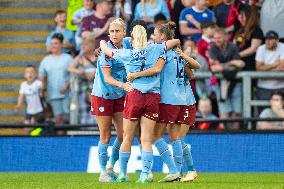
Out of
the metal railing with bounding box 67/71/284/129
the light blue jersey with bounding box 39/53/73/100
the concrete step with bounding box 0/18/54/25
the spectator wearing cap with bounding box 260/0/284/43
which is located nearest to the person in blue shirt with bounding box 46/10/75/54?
the light blue jersey with bounding box 39/53/73/100

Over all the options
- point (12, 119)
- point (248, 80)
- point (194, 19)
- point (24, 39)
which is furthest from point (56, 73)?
point (248, 80)

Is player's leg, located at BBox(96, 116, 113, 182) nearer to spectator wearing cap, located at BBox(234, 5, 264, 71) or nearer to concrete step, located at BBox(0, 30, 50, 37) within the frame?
spectator wearing cap, located at BBox(234, 5, 264, 71)

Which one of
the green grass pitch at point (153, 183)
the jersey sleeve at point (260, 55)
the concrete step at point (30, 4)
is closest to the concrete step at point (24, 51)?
the concrete step at point (30, 4)

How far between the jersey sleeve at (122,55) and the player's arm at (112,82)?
320mm

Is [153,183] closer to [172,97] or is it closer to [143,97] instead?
[143,97]

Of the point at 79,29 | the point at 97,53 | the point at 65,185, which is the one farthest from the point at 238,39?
the point at 65,185

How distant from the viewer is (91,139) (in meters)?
22.5

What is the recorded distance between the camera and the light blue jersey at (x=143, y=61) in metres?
16.5

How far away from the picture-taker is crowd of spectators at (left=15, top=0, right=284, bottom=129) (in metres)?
22.8

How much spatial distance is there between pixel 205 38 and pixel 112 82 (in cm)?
709

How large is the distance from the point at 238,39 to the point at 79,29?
354 cm

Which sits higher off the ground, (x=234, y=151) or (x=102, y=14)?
(x=102, y=14)

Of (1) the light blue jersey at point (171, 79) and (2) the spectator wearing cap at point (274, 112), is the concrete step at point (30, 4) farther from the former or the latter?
(1) the light blue jersey at point (171, 79)

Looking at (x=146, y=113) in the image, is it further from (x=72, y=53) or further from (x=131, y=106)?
(x=72, y=53)
